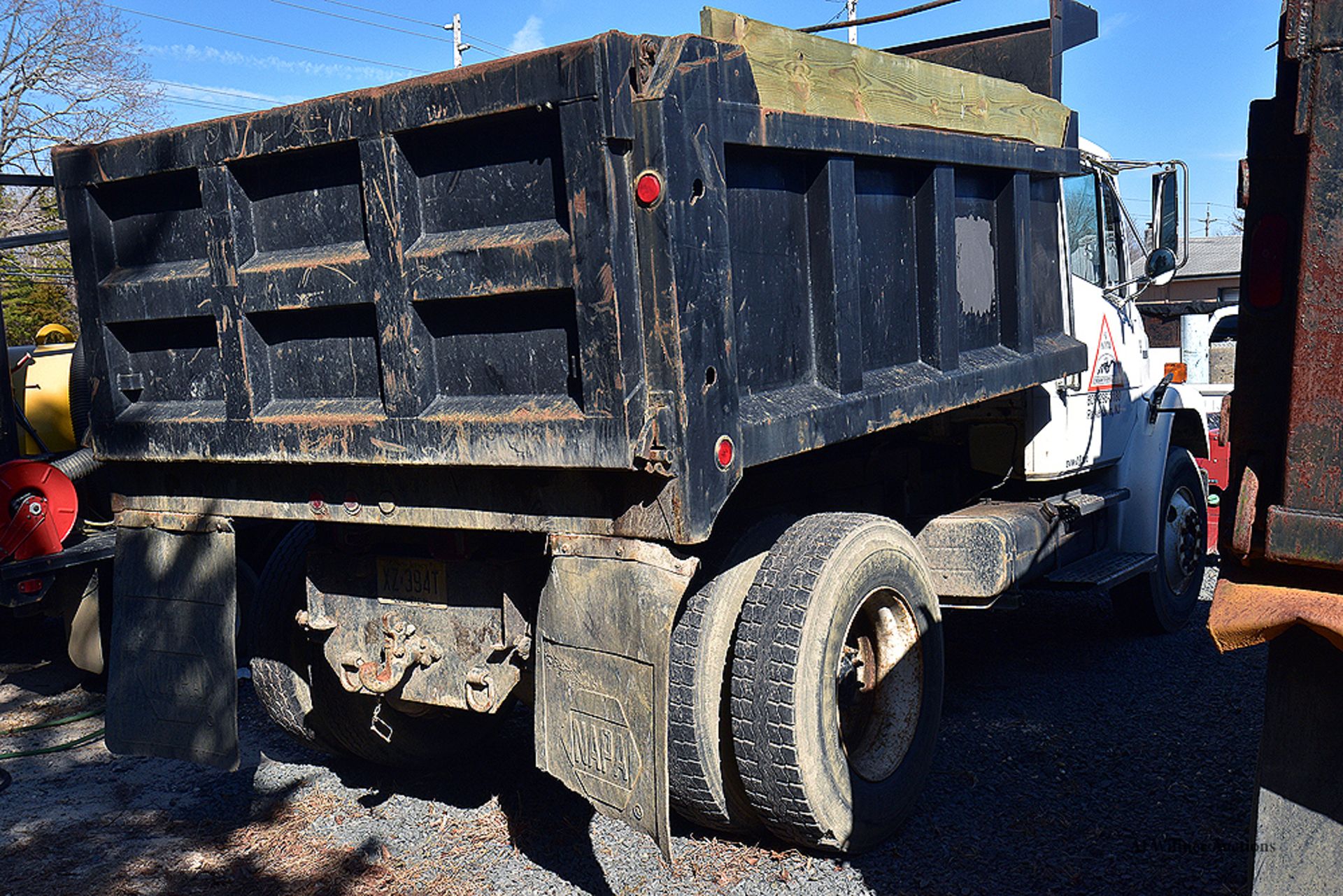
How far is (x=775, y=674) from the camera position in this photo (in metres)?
3.44

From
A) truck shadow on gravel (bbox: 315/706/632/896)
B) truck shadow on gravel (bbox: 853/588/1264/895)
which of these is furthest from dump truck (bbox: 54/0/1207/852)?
truck shadow on gravel (bbox: 853/588/1264/895)

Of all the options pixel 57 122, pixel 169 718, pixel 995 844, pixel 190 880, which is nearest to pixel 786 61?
pixel 995 844

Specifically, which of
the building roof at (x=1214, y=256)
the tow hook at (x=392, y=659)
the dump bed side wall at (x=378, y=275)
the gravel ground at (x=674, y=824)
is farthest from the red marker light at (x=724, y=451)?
the building roof at (x=1214, y=256)

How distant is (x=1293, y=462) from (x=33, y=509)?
5555 mm

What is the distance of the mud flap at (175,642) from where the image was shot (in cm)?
379

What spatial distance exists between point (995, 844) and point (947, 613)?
8.55 ft

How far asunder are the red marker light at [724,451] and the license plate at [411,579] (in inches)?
46.0

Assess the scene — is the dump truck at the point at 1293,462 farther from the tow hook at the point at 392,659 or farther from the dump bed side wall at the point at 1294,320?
the tow hook at the point at 392,659

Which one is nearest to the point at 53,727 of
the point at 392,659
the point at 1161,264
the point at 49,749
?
the point at 49,749

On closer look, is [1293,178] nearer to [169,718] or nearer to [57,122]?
[169,718]

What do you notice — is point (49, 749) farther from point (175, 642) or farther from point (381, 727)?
point (381, 727)

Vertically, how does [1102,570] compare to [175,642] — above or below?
below

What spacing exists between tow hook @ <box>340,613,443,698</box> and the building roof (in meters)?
24.3

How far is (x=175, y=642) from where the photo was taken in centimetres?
387
